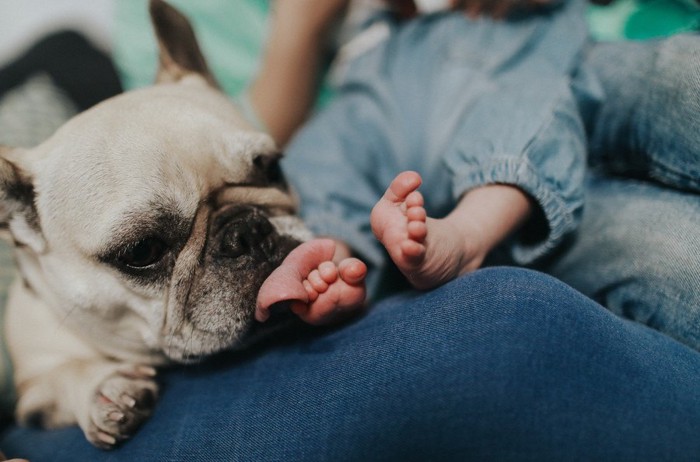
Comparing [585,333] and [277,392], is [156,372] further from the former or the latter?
[585,333]

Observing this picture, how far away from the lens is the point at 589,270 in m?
0.98

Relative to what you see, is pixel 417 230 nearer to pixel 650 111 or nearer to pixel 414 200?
pixel 414 200

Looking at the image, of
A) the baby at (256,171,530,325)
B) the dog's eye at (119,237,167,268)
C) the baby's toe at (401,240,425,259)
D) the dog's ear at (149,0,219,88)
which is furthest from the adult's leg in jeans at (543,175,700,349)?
the dog's ear at (149,0,219,88)

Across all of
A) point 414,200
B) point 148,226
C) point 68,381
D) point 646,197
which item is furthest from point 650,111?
point 68,381

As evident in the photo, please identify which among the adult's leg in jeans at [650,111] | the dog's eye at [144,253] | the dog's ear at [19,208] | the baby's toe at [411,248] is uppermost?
the dog's ear at [19,208]

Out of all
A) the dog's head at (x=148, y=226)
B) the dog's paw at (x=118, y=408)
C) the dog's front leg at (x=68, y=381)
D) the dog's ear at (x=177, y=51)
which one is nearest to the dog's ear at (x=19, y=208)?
the dog's head at (x=148, y=226)

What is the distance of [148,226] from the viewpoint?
0.83 meters

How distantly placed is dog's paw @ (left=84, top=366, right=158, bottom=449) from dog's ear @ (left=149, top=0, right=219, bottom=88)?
27.3 inches

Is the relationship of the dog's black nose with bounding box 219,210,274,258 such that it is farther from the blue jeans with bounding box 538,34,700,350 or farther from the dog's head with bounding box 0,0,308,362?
the blue jeans with bounding box 538,34,700,350

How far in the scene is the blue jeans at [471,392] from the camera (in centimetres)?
59

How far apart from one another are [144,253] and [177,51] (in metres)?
0.57

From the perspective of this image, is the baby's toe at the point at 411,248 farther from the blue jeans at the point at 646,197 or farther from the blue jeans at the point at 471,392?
the blue jeans at the point at 646,197

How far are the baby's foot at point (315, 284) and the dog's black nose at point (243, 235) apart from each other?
10cm

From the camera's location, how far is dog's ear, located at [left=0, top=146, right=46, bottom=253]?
→ 2.96 feet
